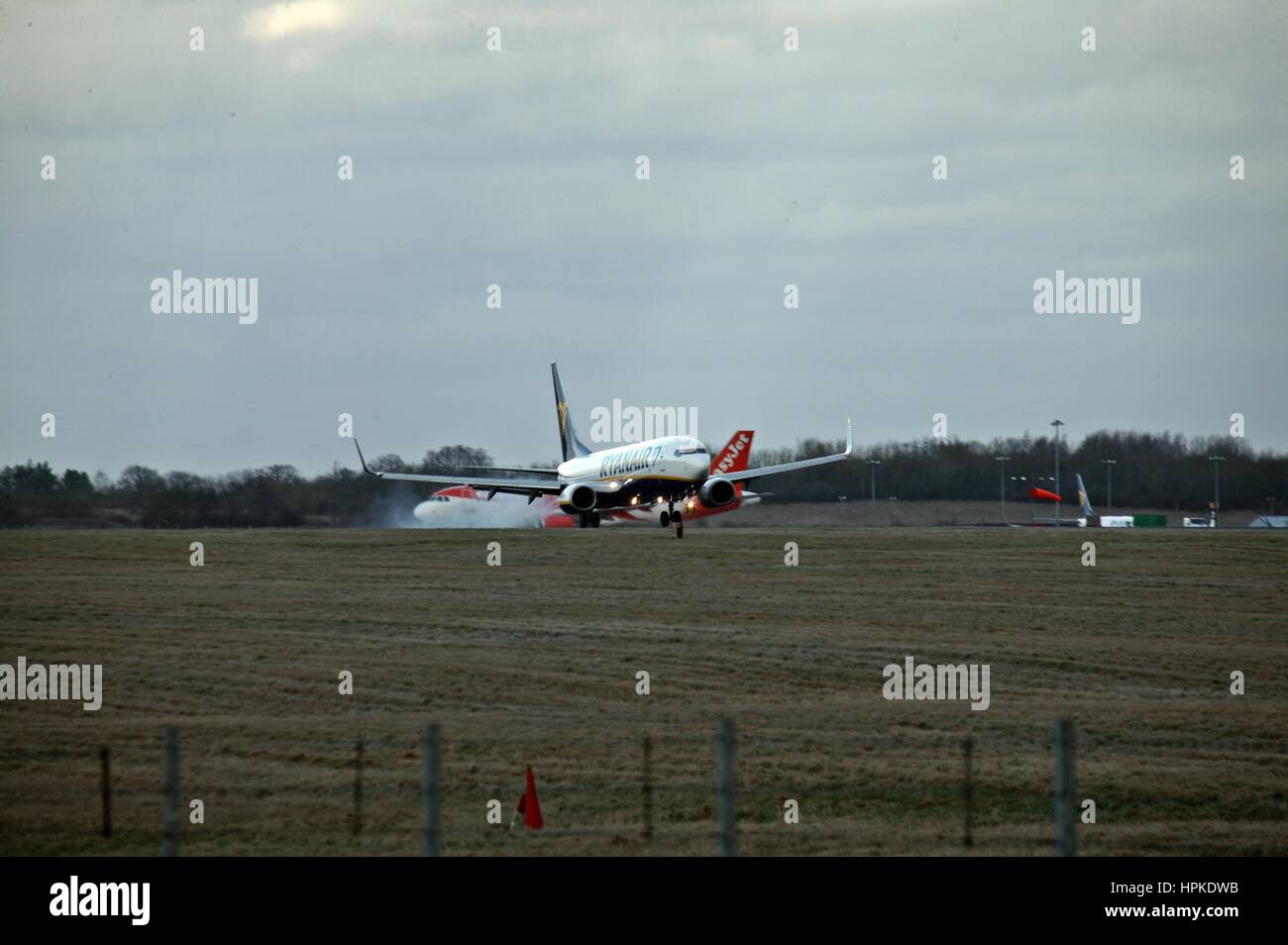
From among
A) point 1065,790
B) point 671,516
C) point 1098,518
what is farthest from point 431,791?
point 1098,518


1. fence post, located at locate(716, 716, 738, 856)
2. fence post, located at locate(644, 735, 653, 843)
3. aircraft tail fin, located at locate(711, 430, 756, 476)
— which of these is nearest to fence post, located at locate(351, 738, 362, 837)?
fence post, located at locate(644, 735, 653, 843)

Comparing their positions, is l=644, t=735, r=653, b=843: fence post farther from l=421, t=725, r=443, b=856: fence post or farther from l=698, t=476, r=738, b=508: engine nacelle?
l=698, t=476, r=738, b=508: engine nacelle

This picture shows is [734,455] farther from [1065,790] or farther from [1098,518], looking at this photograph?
[1065,790]

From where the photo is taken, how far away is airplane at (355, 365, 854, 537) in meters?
65.5

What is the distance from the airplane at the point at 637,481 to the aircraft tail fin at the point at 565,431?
361 inches

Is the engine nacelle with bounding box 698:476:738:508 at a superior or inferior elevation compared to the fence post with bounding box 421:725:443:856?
superior

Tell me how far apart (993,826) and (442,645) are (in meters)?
20.8

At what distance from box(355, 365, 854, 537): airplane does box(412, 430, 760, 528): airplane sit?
648 millimetres

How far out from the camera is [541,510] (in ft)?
265

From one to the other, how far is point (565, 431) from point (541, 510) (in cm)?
1019

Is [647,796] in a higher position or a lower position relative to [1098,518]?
lower

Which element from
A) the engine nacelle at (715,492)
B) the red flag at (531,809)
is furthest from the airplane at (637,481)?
the red flag at (531,809)
